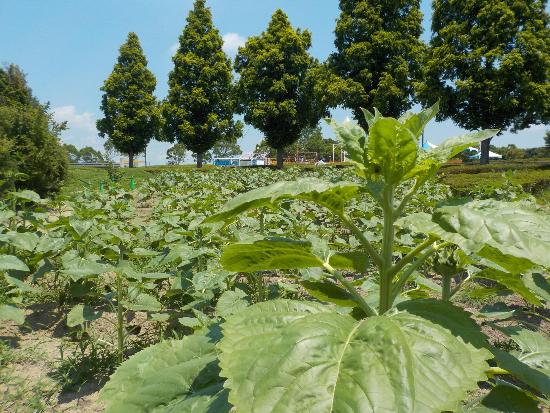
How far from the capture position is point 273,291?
3580 mm

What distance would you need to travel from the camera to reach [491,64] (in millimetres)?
28500

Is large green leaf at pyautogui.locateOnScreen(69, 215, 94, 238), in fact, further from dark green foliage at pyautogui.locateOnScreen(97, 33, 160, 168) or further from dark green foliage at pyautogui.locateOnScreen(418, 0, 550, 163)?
A: dark green foliage at pyautogui.locateOnScreen(97, 33, 160, 168)

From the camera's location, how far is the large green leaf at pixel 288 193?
100 centimetres

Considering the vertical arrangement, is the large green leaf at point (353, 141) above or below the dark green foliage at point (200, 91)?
below

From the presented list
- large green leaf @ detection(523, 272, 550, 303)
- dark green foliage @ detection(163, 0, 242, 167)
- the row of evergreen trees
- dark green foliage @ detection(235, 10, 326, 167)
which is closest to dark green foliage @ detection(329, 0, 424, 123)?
the row of evergreen trees

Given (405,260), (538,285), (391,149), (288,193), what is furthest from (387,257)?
(538,285)

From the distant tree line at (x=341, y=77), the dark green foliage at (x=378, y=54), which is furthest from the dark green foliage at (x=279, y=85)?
the dark green foliage at (x=378, y=54)

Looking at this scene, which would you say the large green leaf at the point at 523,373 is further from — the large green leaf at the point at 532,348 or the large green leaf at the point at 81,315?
the large green leaf at the point at 81,315

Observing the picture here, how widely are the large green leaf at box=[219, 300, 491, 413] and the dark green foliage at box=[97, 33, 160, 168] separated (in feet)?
145

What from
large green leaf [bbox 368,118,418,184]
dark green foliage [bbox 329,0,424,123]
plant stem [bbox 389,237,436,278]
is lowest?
plant stem [bbox 389,237,436,278]

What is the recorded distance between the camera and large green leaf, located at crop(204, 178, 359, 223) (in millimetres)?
996

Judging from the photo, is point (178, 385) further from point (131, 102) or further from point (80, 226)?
point (131, 102)

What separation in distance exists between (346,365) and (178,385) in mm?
453

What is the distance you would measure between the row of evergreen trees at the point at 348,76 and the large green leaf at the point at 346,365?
923 inches
